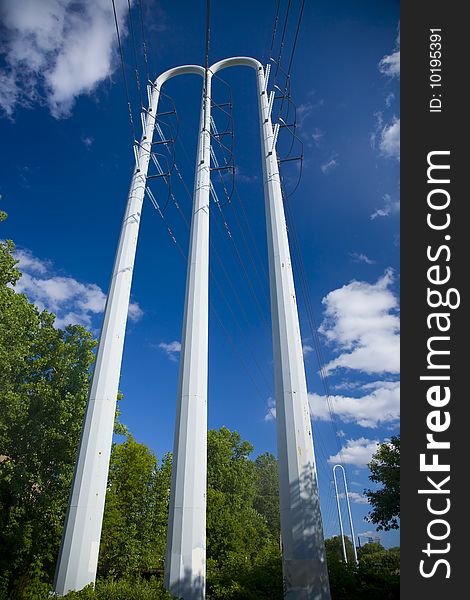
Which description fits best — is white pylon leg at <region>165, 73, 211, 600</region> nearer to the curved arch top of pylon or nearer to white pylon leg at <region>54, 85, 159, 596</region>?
white pylon leg at <region>54, 85, 159, 596</region>

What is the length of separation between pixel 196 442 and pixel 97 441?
7.72ft

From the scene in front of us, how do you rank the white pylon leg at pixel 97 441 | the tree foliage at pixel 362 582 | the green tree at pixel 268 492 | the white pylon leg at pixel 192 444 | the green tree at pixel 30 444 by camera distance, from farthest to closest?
the green tree at pixel 268 492 → the green tree at pixel 30 444 → the tree foliage at pixel 362 582 → the white pylon leg at pixel 97 441 → the white pylon leg at pixel 192 444

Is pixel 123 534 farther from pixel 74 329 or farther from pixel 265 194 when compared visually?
pixel 265 194

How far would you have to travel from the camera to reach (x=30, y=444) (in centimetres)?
1975

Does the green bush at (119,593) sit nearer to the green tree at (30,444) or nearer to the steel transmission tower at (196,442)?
the steel transmission tower at (196,442)

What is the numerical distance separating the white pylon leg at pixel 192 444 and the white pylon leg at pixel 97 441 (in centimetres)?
170

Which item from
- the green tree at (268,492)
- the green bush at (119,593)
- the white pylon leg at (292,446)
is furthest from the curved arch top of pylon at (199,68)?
the green tree at (268,492)

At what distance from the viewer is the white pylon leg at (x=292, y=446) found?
6.27m

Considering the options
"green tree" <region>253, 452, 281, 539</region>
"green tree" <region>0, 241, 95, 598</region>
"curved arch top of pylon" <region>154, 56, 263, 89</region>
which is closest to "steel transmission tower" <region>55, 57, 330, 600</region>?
"curved arch top of pylon" <region>154, 56, 263, 89</region>

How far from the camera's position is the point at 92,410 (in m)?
8.78

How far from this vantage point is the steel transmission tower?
6664mm

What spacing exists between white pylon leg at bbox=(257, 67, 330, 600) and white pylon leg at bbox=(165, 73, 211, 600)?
1759mm

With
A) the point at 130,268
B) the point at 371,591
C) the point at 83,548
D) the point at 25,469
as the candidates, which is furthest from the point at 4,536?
the point at 371,591

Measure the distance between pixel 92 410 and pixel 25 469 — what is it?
14457mm
